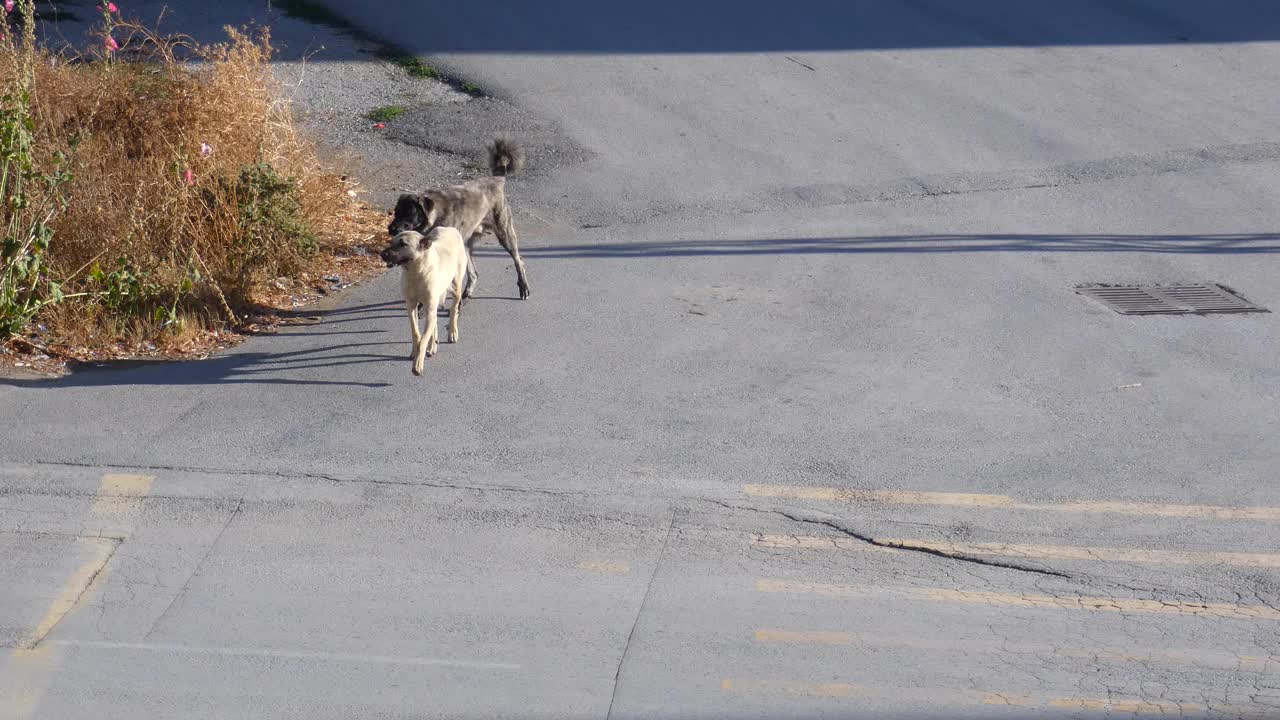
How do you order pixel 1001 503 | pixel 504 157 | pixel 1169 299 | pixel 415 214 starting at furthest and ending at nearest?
pixel 504 157
pixel 1169 299
pixel 415 214
pixel 1001 503

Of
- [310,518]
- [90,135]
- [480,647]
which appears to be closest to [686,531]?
[480,647]

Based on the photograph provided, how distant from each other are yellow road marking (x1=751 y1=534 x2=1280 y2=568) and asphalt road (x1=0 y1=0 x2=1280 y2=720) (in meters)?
0.02

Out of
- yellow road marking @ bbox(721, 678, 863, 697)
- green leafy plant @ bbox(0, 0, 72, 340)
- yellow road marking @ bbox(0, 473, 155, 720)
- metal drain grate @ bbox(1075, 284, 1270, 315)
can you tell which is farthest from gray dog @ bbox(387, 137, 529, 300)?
yellow road marking @ bbox(721, 678, 863, 697)

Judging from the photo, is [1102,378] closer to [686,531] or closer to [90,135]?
[686,531]

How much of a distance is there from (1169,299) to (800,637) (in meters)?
6.08

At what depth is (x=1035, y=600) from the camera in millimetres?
6273

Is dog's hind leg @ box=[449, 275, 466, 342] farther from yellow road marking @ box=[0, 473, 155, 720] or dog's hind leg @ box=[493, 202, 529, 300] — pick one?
yellow road marking @ box=[0, 473, 155, 720]

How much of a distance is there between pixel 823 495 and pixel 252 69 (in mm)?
7156

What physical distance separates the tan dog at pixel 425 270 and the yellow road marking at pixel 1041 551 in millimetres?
3275

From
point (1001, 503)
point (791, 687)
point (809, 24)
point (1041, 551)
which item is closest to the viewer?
point (791, 687)

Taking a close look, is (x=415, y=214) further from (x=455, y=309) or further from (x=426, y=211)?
(x=455, y=309)

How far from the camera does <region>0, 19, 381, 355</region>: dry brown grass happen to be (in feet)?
32.2

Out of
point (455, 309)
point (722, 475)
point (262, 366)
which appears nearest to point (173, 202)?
point (262, 366)

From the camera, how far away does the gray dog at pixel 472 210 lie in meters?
9.90
